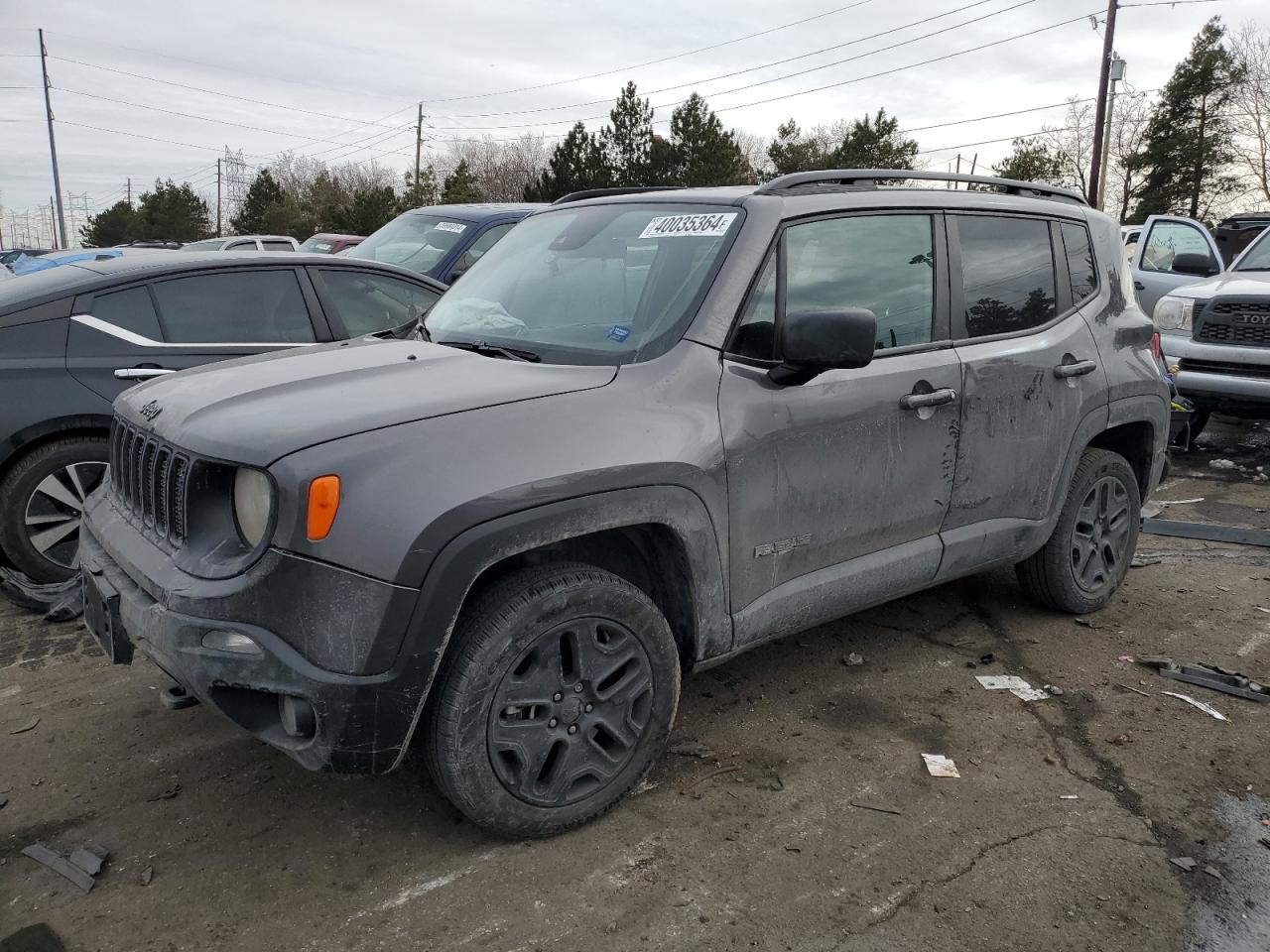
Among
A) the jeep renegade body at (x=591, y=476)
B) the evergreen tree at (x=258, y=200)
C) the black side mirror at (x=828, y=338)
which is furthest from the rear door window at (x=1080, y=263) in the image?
the evergreen tree at (x=258, y=200)

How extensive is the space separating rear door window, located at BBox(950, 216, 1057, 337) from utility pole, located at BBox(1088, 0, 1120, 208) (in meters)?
26.3

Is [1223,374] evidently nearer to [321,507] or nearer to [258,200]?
[321,507]

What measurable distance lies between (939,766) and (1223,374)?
626 centimetres

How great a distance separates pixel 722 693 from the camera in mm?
3840

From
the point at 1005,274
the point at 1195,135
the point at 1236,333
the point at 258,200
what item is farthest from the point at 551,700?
the point at 258,200

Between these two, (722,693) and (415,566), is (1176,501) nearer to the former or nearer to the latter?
(722,693)

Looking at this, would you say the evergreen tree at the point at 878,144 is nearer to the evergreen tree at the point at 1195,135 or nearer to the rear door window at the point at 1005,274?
the evergreen tree at the point at 1195,135

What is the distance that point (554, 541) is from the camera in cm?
262

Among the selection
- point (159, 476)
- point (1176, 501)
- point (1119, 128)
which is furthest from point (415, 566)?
point (1119, 128)

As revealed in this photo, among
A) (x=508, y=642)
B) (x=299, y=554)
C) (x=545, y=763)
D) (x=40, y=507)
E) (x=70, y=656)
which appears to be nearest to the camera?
(x=299, y=554)

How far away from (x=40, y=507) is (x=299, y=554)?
9.90 ft

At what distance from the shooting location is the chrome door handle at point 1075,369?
408 cm

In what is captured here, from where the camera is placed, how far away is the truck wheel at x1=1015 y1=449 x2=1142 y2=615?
4.41 meters

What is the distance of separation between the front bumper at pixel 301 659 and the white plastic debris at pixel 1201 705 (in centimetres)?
305
